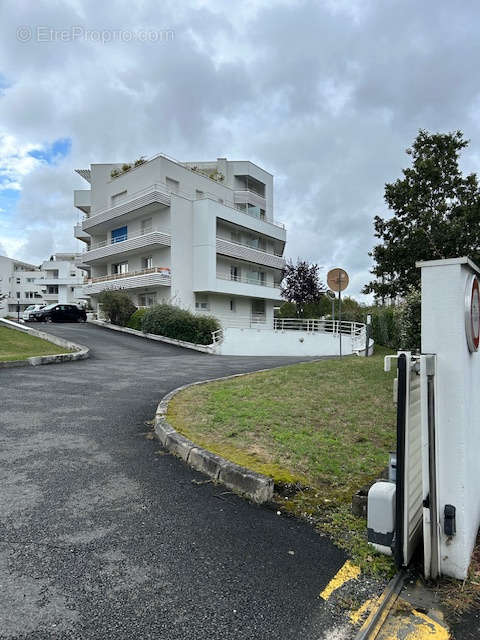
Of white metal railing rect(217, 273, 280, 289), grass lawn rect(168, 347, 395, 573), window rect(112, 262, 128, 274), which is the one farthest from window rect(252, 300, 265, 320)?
grass lawn rect(168, 347, 395, 573)

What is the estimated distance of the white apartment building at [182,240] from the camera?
99.3 feet

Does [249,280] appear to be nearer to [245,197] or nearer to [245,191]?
[245,197]

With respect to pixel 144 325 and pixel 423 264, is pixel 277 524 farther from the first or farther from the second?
pixel 144 325

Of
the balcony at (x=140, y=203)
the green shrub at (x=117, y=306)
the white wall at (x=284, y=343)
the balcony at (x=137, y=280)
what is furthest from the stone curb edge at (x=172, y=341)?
the balcony at (x=140, y=203)

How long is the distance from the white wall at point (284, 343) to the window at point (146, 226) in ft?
42.4

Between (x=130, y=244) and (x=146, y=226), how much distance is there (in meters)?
2.20

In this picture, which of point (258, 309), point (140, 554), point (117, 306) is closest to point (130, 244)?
point (117, 306)

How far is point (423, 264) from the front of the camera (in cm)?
248

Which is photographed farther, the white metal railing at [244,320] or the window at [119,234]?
the window at [119,234]

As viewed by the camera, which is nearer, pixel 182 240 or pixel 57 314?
pixel 182 240

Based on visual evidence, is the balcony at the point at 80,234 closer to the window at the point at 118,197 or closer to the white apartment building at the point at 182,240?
the white apartment building at the point at 182,240

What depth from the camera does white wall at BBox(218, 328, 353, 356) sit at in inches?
947

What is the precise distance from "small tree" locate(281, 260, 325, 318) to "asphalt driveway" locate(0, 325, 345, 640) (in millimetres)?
36025

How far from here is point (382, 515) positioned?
2439 mm
